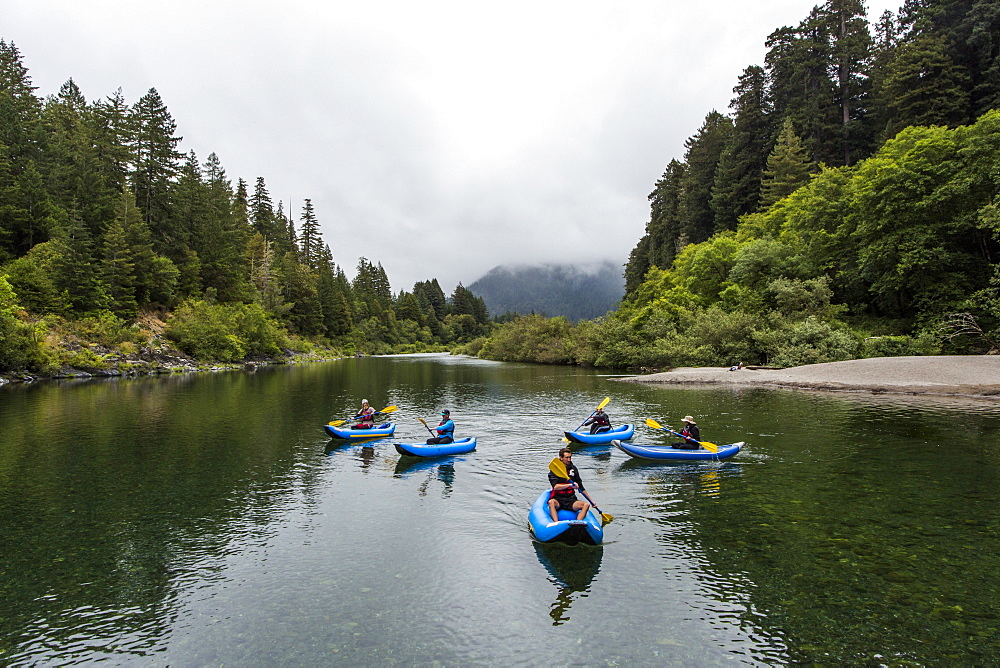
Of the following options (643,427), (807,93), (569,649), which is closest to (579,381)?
(643,427)

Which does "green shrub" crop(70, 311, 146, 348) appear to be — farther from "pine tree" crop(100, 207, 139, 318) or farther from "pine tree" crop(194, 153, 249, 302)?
"pine tree" crop(194, 153, 249, 302)

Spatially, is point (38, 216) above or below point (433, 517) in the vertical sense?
above

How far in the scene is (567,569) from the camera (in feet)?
31.2

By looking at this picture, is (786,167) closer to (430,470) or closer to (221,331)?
(430,470)

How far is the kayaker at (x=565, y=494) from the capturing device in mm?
10680

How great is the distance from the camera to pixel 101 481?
1443 centimetres

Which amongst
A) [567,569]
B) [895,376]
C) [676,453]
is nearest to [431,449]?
[676,453]

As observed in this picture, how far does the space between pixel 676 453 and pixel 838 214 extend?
130ft

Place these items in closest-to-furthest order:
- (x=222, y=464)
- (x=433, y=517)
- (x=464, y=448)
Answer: (x=433, y=517) → (x=222, y=464) → (x=464, y=448)

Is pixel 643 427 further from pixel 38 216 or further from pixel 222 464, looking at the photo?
pixel 38 216

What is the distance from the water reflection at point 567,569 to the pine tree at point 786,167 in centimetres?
6314

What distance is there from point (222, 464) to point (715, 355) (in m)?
42.6

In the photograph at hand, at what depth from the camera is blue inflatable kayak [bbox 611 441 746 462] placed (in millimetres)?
16641

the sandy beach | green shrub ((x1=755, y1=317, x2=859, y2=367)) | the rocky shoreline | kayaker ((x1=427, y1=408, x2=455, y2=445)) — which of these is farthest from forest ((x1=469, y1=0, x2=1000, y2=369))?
the rocky shoreline
